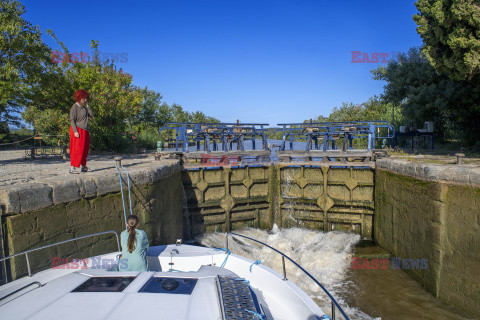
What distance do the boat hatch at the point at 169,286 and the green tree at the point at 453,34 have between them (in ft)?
27.5

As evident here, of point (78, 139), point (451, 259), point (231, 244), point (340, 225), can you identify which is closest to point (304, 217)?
point (340, 225)

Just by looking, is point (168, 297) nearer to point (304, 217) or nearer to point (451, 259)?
point (451, 259)

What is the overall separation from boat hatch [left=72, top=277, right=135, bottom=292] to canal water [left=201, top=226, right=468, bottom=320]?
173 inches

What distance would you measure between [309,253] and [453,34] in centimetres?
678

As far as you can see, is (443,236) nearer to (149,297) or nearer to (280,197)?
(280,197)

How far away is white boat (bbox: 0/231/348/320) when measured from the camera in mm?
1952

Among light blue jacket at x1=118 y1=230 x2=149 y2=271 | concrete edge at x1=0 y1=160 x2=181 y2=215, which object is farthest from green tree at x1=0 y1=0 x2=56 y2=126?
light blue jacket at x1=118 y1=230 x2=149 y2=271

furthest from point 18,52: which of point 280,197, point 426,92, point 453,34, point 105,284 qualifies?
point 426,92

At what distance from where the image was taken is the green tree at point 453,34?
7.05 meters

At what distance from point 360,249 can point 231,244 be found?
353 cm

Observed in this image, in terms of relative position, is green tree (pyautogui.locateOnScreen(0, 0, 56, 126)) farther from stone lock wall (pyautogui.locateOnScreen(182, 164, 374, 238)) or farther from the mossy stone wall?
the mossy stone wall

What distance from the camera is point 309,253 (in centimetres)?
805

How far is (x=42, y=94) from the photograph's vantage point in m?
7.96

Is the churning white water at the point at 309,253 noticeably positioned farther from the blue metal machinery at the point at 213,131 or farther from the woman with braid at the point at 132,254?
the woman with braid at the point at 132,254
